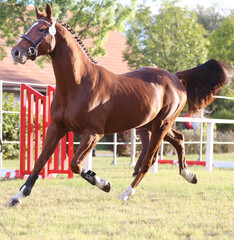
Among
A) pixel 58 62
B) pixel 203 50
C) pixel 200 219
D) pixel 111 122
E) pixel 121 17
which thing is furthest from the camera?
pixel 203 50

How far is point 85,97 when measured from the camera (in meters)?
4.17

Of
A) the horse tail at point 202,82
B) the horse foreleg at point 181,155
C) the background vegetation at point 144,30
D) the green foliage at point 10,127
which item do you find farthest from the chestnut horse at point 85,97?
the green foliage at point 10,127

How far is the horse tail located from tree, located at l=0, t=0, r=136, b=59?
24.0 feet

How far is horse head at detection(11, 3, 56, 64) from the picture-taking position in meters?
3.88

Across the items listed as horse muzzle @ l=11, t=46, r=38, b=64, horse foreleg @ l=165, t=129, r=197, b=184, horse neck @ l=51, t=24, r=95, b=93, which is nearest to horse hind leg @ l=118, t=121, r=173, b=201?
horse foreleg @ l=165, t=129, r=197, b=184

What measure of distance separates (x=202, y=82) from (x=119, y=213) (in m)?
2.68

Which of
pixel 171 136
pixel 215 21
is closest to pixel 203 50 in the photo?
pixel 171 136

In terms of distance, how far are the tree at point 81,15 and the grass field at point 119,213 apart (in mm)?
7979

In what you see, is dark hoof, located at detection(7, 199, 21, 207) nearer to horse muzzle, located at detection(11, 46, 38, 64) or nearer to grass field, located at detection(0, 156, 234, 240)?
grass field, located at detection(0, 156, 234, 240)

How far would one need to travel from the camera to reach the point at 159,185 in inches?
230

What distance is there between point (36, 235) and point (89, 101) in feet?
5.29

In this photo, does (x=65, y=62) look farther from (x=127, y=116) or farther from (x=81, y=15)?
(x=81, y=15)

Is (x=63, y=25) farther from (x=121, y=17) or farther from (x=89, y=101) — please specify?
(x=121, y=17)

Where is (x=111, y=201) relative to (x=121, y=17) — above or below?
below
